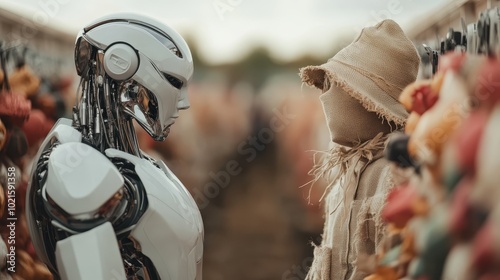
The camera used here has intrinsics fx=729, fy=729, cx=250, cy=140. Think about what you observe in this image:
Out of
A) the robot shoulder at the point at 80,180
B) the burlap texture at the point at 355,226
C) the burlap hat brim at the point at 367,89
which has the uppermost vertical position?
the burlap hat brim at the point at 367,89

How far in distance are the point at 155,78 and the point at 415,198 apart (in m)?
0.58

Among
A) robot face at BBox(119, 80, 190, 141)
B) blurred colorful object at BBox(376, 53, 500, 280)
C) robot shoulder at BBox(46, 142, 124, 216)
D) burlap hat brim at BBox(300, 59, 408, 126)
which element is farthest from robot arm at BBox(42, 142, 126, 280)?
burlap hat brim at BBox(300, 59, 408, 126)

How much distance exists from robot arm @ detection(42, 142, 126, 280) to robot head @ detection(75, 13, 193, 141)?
0.15m

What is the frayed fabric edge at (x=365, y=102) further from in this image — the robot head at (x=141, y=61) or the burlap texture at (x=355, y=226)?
the robot head at (x=141, y=61)

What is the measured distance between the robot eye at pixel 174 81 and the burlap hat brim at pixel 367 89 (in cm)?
38

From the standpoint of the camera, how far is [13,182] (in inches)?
54.1

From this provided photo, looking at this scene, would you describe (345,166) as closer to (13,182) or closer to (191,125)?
(13,182)

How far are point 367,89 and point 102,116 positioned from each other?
57 centimetres

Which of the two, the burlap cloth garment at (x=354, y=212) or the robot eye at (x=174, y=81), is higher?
the robot eye at (x=174, y=81)

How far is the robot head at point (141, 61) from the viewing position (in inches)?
49.1

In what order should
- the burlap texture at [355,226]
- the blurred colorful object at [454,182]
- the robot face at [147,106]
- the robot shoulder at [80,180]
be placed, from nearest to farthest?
the blurred colorful object at [454,182], the robot shoulder at [80,180], the robot face at [147,106], the burlap texture at [355,226]

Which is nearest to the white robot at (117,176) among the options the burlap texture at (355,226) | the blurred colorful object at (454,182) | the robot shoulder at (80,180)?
the robot shoulder at (80,180)

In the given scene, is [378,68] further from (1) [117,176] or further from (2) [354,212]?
(1) [117,176]

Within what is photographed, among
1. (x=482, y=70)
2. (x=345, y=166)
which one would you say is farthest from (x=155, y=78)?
(x=482, y=70)
